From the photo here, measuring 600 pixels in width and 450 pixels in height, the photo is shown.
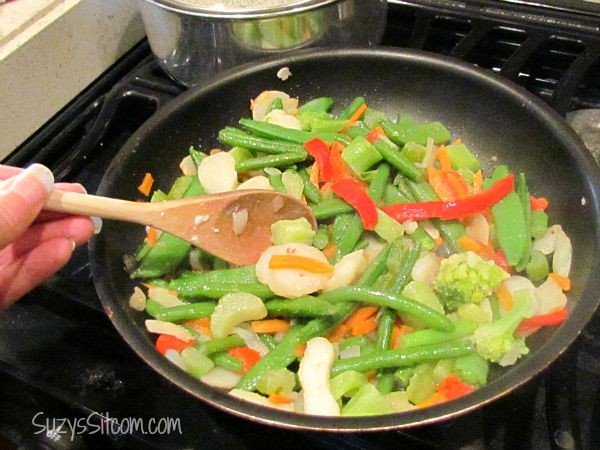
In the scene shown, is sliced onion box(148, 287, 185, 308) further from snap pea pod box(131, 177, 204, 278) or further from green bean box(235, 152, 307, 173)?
green bean box(235, 152, 307, 173)

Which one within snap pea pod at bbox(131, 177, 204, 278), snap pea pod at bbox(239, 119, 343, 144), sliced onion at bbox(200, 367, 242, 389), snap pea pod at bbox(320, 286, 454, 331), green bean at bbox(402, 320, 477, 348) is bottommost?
sliced onion at bbox(200, 367, 242, 389)

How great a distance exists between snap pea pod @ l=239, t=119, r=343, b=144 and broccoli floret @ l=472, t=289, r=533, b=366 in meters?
0.55

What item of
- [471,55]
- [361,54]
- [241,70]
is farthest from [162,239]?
[471,55]

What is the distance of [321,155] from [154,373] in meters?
0.56

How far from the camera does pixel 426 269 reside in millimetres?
1204

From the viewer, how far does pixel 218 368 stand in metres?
1.14

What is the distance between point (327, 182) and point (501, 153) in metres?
0.40

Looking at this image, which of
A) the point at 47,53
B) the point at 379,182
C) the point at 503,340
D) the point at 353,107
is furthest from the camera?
the point at 47,53

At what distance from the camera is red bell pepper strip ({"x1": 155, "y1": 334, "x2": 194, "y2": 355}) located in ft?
3.72

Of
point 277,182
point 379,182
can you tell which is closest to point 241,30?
point 277,182

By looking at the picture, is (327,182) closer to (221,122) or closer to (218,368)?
(221,122)

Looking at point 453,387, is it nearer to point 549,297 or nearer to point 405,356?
point 405,356

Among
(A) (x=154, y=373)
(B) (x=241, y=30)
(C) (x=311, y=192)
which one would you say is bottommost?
(A) (x=154, y=373)

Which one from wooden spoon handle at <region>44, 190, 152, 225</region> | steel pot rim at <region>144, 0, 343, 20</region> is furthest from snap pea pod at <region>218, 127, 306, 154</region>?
wooden spoon handle at <region>44, 190, 152, 225</region>
